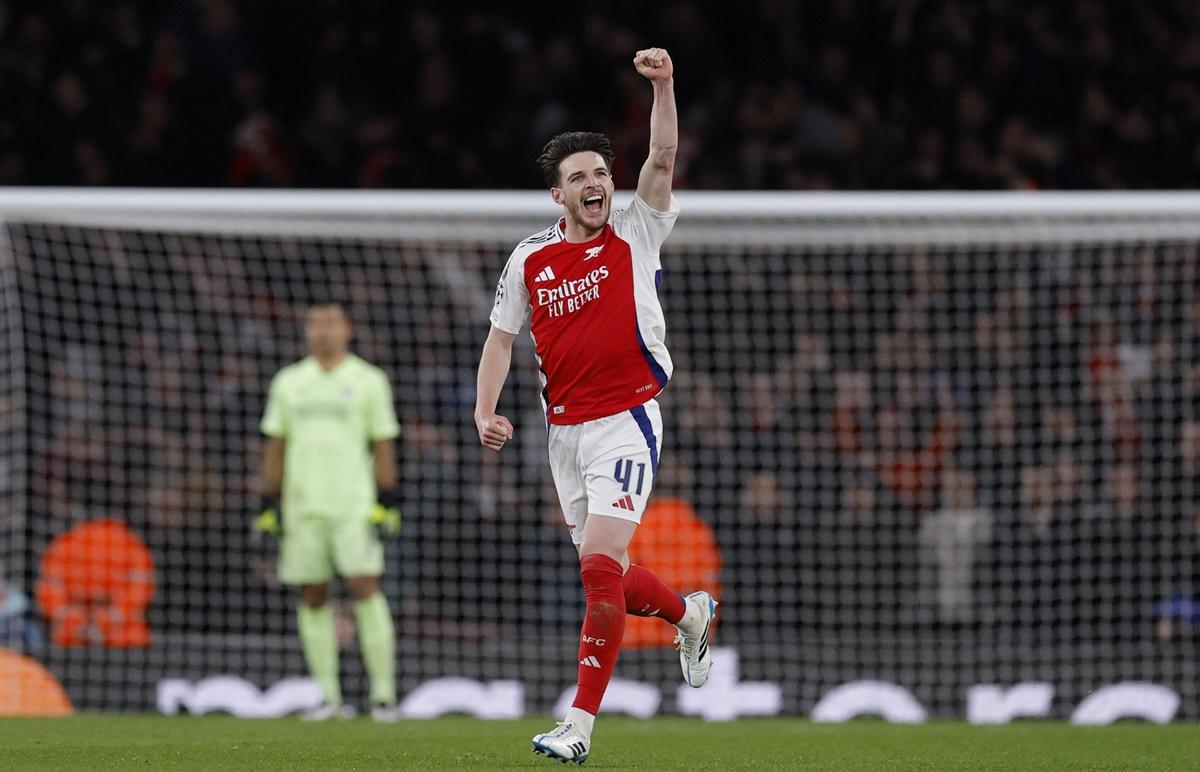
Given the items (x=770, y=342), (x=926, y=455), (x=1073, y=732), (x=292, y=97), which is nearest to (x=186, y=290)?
(x=292, y=97)

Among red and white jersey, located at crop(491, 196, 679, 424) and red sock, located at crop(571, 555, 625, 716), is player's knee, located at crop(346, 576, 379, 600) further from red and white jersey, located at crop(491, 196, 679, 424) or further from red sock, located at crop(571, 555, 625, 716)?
red sock, located at crop(571, 555, 625, 716)

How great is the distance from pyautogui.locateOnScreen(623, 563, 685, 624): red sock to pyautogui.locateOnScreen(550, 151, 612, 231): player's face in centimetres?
Answer: 125

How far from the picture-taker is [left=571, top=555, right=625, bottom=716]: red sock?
5.86 meters

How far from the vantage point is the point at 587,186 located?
620 centimetres

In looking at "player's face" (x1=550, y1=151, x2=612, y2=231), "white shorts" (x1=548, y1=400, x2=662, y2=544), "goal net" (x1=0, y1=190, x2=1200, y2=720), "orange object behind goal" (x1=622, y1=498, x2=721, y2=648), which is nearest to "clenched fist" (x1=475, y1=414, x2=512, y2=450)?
"white shorts" (x1=548, y1=400, x2=662, y2=544)

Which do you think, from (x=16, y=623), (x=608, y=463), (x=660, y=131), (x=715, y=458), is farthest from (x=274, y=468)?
(x=660, y=131)

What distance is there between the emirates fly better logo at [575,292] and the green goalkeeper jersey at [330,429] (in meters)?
3.53

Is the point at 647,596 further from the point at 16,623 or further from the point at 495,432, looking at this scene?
the point at 16,623

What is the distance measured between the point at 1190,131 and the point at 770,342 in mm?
4078

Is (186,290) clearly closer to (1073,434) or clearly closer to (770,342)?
(770,342)

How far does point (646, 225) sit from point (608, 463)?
876 millimetres

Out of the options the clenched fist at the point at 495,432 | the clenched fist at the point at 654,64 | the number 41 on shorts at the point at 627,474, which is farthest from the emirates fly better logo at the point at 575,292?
the clenched fist at the point at 654,64

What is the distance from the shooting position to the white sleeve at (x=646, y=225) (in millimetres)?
6332

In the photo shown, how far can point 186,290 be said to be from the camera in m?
12.9
